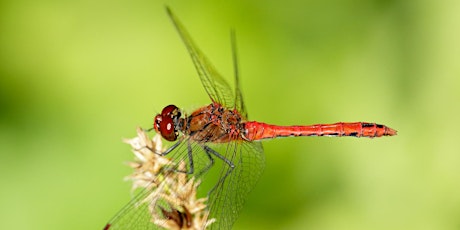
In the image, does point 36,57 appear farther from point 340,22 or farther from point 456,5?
point 456,5

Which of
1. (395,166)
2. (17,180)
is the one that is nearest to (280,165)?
(395,166)

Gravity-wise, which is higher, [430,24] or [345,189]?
[430,24]

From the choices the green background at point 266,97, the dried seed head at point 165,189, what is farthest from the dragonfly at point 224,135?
the dried seed head at point 165,189

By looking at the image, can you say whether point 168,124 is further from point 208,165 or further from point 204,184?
point 204,184

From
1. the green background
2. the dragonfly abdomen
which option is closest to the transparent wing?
the dragonfly abdomen

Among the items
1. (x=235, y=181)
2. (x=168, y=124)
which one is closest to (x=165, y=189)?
(x=235, y=181)

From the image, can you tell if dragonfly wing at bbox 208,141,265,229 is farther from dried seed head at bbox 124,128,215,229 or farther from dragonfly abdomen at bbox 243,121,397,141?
dried seed head at bbox 124,128,215,229
